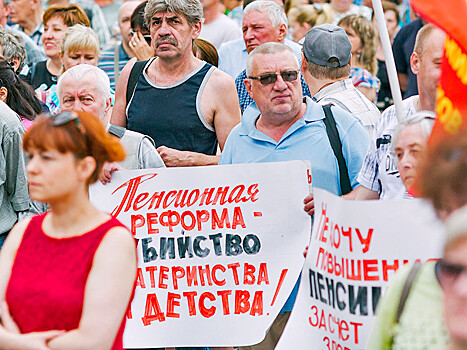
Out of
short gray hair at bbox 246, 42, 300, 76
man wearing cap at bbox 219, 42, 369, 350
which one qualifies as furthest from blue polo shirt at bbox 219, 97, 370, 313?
short gray hair at bbox 246, 42, 300, 76

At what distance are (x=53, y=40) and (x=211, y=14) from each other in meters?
1.61

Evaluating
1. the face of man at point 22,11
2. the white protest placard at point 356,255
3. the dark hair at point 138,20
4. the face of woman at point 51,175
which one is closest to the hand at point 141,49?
the dark hair at point 138,20

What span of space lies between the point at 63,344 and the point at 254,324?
2.03 metres

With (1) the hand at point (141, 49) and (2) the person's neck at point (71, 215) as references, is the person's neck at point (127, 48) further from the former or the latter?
(2) the person's neck at point (71, 215)

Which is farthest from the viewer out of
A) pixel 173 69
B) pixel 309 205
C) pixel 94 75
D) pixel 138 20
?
pixel 138 20

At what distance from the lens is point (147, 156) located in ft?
17.7

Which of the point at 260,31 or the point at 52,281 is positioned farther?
the point at 260,31

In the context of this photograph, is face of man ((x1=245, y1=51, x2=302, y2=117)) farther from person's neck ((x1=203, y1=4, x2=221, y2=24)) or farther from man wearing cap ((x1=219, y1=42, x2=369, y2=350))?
person's neck ((x1=203, y1=4, x2=221, y2=24))

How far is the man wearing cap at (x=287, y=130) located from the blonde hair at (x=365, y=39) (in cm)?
341

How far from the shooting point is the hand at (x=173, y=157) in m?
5.60

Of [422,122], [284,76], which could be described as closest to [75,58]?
[284,76]

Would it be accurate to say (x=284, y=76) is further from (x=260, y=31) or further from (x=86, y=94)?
(x=260, y=31)

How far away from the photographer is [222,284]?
16.9 ft

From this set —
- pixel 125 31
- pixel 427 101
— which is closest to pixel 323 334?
pixel 427 101
